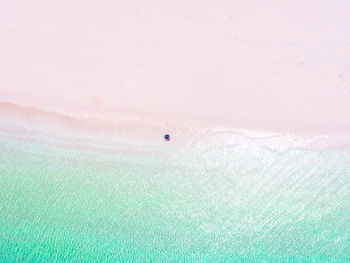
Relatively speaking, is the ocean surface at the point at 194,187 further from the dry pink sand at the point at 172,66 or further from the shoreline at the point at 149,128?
the dry pink sand at the point at 172,66

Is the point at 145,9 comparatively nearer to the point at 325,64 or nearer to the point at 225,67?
the point at 225,67

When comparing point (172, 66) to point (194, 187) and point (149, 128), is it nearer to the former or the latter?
point (149, 128)

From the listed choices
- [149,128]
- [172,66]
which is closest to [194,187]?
[149,128]

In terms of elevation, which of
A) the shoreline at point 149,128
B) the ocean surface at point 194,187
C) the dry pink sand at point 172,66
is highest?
the dry pink sand at point 172,66

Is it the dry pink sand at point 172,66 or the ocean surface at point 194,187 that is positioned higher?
the dry pink sand at point 172,66

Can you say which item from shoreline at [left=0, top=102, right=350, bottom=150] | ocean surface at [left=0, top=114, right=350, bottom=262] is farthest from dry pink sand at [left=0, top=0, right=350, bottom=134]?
ocean surface at [left=0, top=114, right=350, bottom=262]

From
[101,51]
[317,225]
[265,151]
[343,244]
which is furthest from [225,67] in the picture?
[343,244]

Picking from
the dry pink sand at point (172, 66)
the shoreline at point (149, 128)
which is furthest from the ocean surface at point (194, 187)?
the dry pink sand at point (172, 66)
